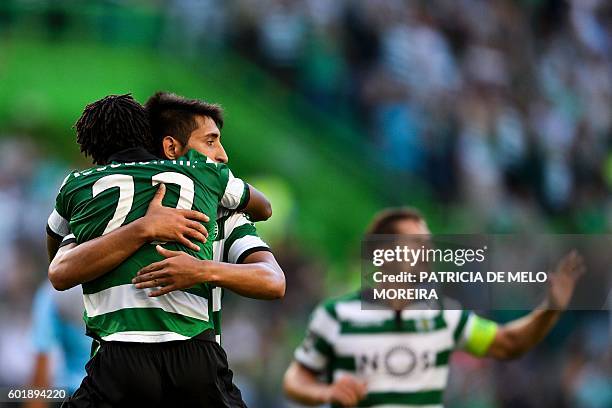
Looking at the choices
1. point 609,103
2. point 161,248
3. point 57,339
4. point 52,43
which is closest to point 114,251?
point 161,248

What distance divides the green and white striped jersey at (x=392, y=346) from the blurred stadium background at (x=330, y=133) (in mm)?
2950

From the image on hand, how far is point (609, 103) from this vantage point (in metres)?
10.9

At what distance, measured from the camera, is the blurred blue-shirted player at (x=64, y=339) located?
6.25m

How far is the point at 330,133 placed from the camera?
379 inches

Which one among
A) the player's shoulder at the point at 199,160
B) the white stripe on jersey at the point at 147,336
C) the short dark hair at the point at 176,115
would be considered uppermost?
the short dark hair at the point at 176,115

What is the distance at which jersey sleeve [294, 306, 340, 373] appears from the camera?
5.63 meters

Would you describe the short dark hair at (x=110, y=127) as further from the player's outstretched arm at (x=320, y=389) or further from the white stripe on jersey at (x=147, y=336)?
the player's outstretched arm at (x=320, y=389)

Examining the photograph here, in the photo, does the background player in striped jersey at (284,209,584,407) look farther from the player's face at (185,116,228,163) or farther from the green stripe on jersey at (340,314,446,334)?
the player's face at (185,116,228,163)

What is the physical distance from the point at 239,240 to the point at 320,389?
1.89 meters

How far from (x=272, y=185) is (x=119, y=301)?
5.80 meters

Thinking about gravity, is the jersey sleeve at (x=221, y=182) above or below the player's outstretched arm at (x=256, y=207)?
above

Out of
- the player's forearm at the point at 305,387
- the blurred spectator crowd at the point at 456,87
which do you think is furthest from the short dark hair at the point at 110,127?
the blurred spectator crowd at the point at 456,87

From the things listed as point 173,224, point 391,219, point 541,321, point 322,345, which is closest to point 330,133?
point 391,219

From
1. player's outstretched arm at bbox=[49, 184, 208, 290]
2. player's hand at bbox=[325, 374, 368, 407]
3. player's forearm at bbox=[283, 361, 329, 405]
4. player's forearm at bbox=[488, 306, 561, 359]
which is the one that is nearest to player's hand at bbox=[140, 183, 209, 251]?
player's outstretched arm at bbox=[49, 184, 208, 290]
